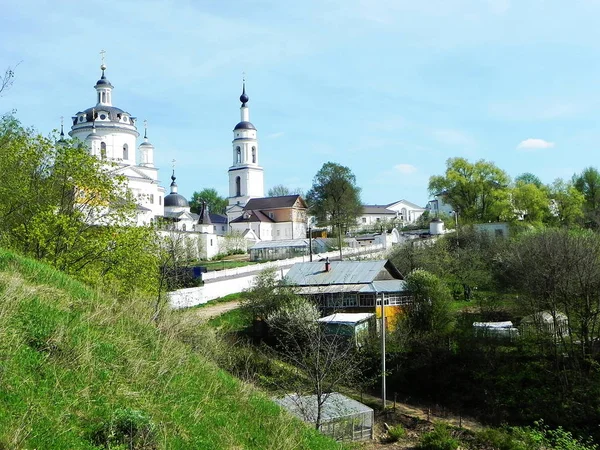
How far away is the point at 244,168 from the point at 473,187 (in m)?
34.5

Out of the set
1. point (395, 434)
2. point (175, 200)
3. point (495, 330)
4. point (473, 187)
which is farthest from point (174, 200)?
point (395, 434)

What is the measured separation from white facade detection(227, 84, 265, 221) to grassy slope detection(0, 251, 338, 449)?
68.9 meters

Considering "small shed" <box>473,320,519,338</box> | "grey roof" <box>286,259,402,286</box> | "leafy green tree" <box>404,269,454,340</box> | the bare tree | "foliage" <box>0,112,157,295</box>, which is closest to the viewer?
the bare tree

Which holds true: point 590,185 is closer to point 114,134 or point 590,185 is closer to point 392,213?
point 392,213

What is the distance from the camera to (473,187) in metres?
53.2

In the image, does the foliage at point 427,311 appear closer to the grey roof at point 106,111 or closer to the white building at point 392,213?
the grey roof at point 106,111

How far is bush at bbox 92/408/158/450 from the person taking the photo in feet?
20.4

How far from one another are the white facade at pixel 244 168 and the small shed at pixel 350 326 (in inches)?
2112

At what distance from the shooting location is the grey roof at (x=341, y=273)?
29125mm

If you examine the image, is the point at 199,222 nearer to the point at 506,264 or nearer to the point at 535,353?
the point at 506,264

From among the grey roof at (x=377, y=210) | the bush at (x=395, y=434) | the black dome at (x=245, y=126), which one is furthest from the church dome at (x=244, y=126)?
the bush at (x=395, y=434)

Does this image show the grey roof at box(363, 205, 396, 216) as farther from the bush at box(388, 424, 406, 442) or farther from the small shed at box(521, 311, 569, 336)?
the bush at box(388, 424, 406, 442)

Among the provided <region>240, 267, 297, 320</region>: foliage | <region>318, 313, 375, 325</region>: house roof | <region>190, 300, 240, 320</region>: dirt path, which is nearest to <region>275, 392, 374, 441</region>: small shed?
<region>318, 313, 375, 325</region>: house roof

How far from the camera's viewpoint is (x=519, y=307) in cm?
2630
